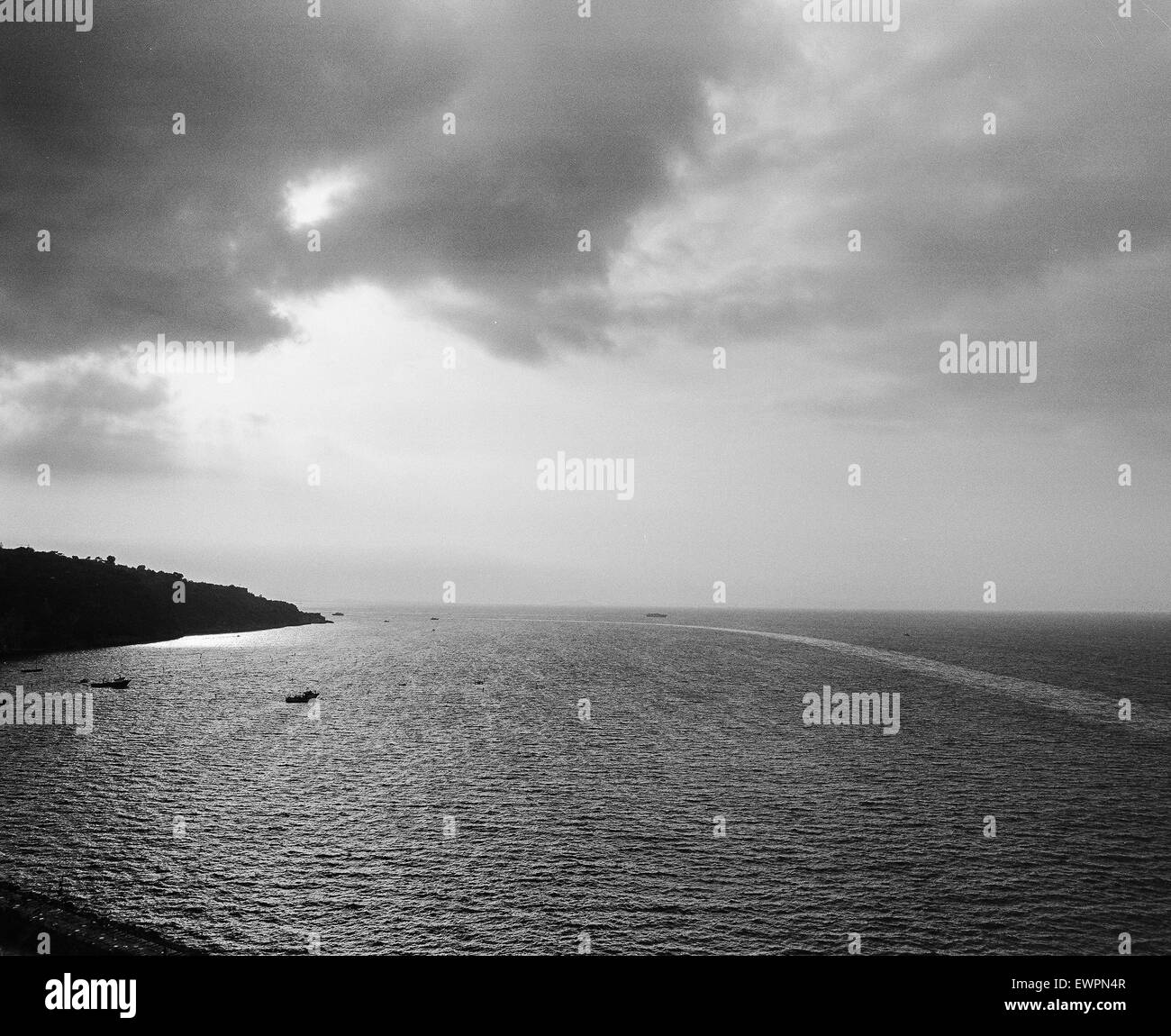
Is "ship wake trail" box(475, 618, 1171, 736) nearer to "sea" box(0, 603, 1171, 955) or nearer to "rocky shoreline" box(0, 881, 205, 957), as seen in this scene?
"sea" box(0, 603, 1171, 955)

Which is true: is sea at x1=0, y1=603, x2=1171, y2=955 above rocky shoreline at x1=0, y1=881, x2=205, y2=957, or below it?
below

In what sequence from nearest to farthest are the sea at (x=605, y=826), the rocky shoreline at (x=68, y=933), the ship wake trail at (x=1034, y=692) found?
the rocky shoreline at (x=68, y=933), the sea at (x=605, y=826), the ship wake trail at (x=1034, y=692)

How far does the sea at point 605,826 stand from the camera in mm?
38688

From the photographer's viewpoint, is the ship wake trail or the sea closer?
the sea

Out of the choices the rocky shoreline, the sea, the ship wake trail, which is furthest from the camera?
the ship wake trail

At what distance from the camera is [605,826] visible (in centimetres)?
5441

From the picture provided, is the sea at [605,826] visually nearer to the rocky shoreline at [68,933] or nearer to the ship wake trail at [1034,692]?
the ship wake trail at [1034,692]

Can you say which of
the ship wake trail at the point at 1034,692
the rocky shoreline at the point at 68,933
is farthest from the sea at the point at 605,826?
the rocky shoreline at the point at 68,933

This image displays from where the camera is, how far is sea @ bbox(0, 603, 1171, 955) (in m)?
38.7

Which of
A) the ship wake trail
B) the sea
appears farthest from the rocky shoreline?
the ship wake trail

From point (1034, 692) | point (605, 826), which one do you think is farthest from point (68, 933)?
point (1034, 692)

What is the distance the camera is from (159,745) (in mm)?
82000
